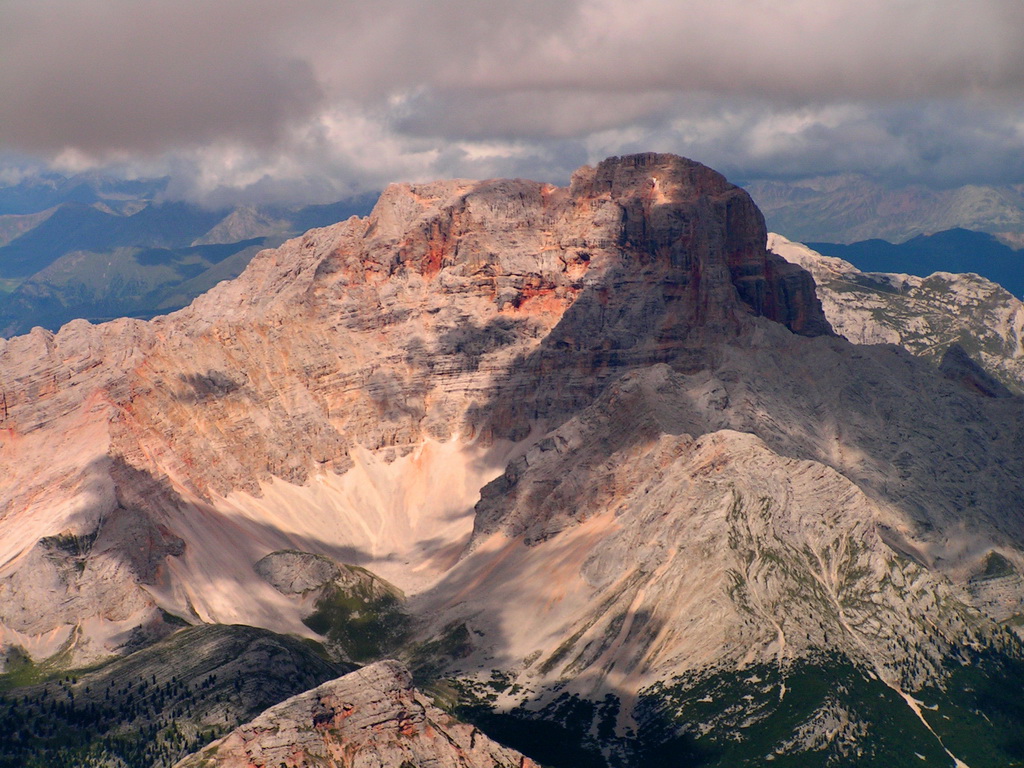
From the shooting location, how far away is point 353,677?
136 metres

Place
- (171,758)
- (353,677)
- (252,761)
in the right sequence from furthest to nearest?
(171,758) < (353,677) < (252,761)

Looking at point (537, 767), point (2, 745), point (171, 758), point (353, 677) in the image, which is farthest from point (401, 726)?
point (2, 745)

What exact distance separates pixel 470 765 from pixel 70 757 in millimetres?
95266

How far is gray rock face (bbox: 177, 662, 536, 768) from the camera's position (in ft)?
419

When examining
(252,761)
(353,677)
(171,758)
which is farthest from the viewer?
(171,758)

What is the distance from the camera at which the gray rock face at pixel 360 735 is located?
128m

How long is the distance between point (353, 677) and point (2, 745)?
94.2 metres

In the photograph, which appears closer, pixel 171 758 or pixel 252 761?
pixel 252 761

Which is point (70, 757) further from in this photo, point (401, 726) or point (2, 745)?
point (401, 726)

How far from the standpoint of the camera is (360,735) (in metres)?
132

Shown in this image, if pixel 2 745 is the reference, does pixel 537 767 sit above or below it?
above

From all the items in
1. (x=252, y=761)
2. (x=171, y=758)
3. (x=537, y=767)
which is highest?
(x=252, y=761)

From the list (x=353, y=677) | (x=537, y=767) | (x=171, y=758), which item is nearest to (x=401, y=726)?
(x=353, y=677)

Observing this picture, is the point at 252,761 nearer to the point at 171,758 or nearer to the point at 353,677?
the point at 353,677
